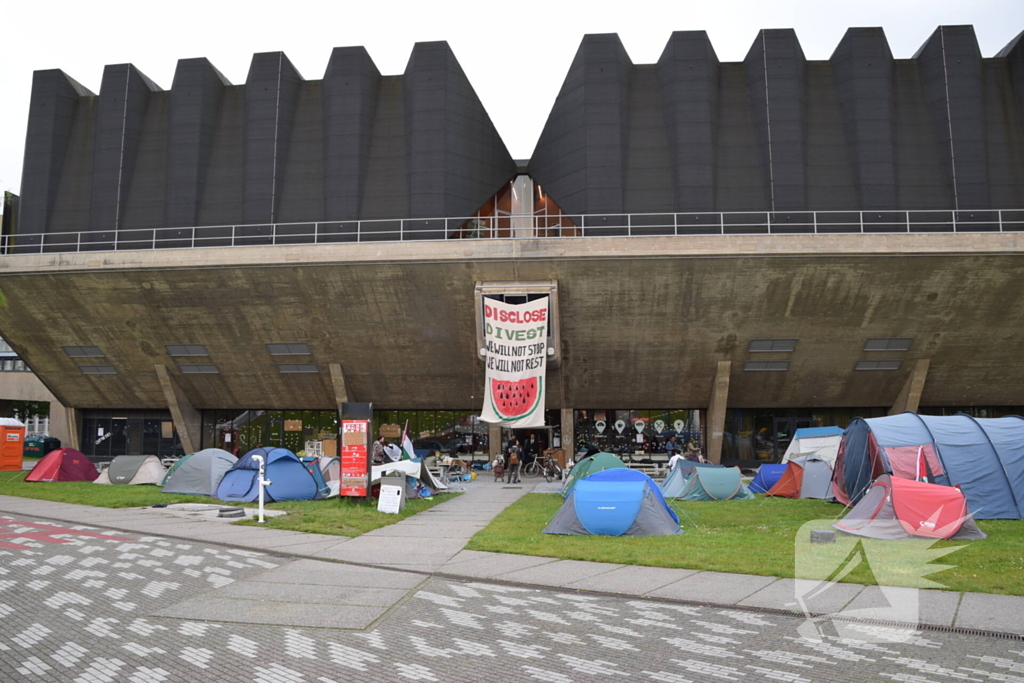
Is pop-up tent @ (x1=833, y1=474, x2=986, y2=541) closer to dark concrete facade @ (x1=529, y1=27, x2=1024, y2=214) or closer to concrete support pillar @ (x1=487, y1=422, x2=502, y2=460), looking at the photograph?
dark concrete facade @ (x1=529, y1=27, x2=1024, y2=214)

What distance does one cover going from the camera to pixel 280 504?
1711 centimetres

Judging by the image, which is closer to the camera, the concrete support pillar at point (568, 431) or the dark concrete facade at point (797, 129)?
the dark concrete facade at point (797, 129)

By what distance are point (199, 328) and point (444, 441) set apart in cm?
1144

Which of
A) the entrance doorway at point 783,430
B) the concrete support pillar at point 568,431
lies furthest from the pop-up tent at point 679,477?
the entrance doorway at point 783,430

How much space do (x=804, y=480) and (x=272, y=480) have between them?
13.8 metres

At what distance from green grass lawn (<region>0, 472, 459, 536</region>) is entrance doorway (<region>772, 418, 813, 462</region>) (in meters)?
17.6

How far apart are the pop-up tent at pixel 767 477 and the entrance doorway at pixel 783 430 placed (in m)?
11.0

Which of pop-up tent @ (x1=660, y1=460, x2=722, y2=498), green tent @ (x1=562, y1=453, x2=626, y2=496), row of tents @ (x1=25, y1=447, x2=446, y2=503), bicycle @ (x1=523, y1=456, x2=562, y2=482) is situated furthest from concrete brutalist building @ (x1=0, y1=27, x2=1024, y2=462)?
green tent @ (x1=562, y1=453, x2=626, y2=496)

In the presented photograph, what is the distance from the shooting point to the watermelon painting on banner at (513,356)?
80.2ft

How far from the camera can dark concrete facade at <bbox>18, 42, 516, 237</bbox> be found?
2992cm

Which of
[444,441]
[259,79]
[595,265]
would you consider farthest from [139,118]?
[595,265]

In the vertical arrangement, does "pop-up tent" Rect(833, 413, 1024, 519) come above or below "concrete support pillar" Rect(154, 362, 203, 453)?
below

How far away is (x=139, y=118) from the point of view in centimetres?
3181

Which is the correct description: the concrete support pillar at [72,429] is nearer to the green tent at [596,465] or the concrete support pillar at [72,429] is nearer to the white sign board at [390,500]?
the white sign board at [390,500]
